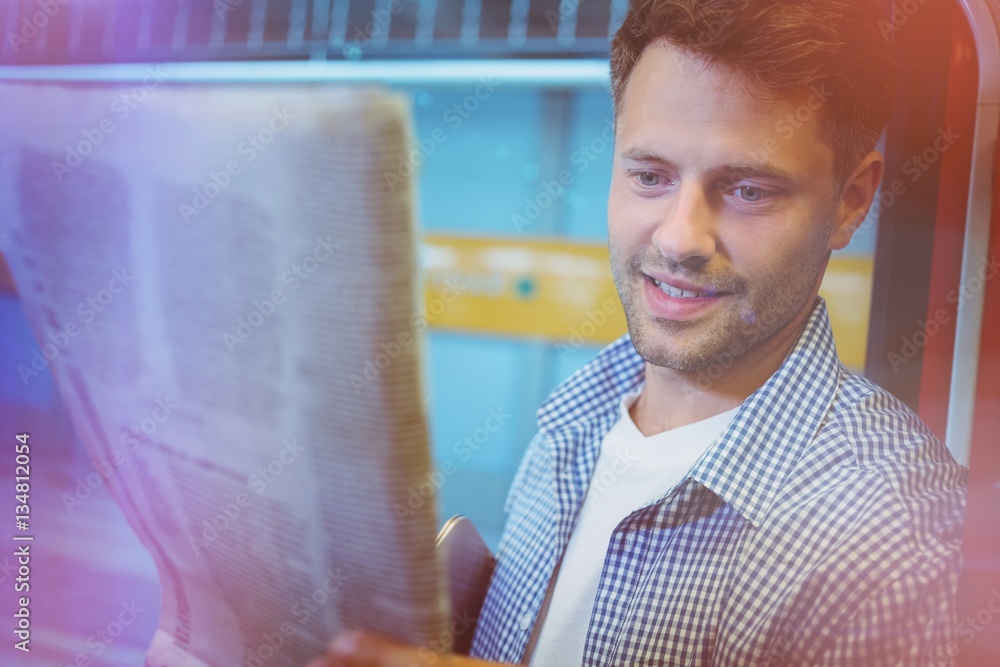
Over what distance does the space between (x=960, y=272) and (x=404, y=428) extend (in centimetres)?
83

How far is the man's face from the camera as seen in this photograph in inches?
37.4

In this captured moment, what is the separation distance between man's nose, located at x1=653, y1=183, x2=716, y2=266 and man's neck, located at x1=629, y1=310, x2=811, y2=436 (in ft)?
0.59

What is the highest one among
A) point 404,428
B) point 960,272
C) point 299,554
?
point 960,272

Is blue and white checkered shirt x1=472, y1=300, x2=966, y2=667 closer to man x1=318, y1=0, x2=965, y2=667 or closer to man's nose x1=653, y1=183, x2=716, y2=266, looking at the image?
man x1=318, y1=0, x2=965, y2=667

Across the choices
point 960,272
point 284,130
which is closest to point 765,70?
point 960,272

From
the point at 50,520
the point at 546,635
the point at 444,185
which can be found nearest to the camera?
the point at 546,635

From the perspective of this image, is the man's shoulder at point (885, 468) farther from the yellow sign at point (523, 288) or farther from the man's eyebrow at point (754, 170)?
the yellow sign at point (523, 288)

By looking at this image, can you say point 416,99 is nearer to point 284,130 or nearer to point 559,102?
point 559,102

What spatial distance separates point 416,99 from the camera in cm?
485
